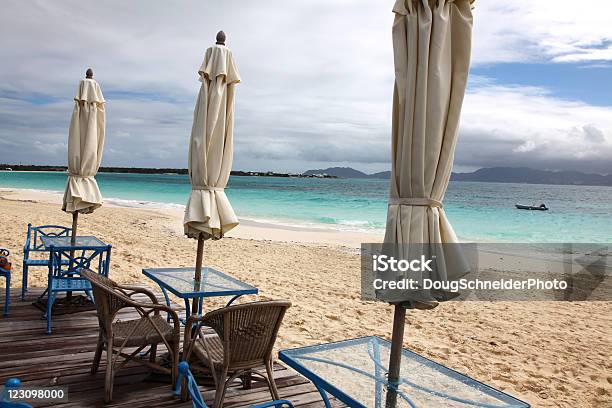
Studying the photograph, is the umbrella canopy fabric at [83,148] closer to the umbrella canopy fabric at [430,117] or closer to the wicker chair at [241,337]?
the wicker chair at [241,337]

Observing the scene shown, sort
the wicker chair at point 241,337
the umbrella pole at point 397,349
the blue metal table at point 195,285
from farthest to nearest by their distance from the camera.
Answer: the blue metal table at point 195,285 → the wicker chair at point 241,337 → the umbrella pole at point 397,349

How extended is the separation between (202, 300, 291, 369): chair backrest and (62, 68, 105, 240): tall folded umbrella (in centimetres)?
300

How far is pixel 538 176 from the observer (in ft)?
343

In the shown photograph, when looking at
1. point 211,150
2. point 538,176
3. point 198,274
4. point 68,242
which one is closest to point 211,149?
point 211,150

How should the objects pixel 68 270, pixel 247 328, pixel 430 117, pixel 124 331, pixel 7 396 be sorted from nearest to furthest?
pixel 7 396
pixel 430 117
pixel 247 328
pixel 124 331
pixel 68 270

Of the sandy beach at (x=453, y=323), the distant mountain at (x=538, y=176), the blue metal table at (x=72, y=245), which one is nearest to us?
the blue metal table at (x=72, y=245)

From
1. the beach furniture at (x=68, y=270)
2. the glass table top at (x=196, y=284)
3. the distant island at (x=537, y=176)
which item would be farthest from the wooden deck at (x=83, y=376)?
the distant island at (x=537, y=176)

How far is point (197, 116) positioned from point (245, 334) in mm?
1852

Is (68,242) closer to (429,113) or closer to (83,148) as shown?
(83,148)

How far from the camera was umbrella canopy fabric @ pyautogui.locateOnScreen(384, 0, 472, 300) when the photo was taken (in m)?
1.98

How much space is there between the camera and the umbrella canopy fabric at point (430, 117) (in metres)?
1.98

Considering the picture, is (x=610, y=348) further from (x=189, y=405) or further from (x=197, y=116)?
(x=197, y=116)

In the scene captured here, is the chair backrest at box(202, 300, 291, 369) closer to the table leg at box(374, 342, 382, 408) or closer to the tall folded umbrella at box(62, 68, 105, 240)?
the table leg at box(374, 342, 382, 408)

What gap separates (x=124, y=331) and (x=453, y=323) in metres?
4.65
